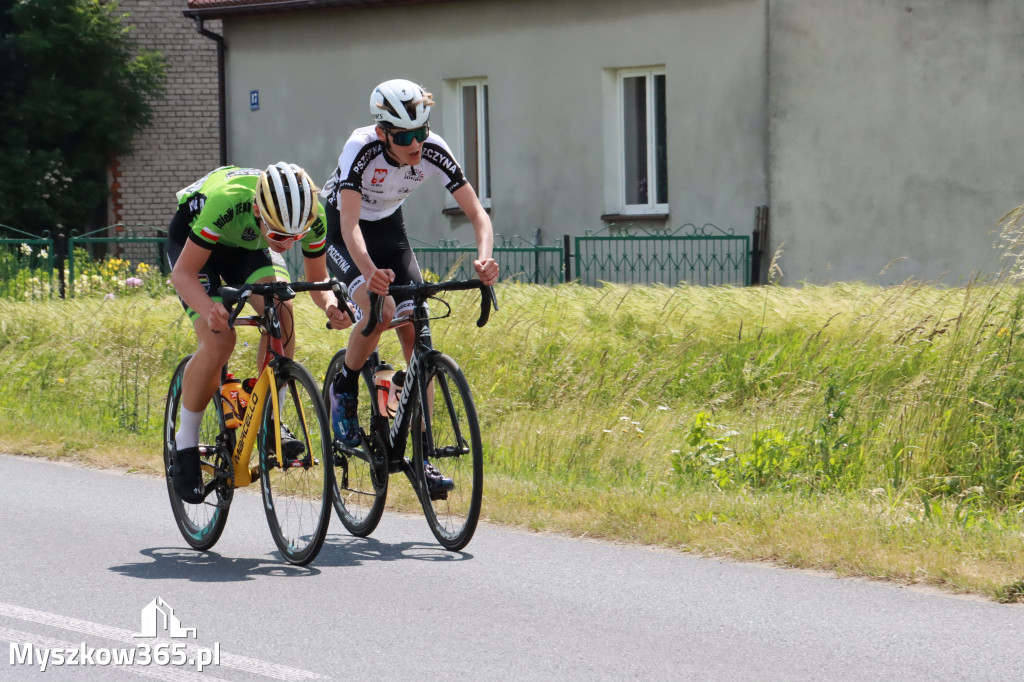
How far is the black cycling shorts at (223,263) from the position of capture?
21.6 feet

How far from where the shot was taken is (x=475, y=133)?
1947 cm

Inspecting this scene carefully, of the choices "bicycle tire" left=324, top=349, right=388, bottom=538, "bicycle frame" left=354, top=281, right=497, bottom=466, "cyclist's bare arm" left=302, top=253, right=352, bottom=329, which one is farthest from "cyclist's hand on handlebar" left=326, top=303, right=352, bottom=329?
"bicycle tire" left=324, top=349, right=388, bottom=538

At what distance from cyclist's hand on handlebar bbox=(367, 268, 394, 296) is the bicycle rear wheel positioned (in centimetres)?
47

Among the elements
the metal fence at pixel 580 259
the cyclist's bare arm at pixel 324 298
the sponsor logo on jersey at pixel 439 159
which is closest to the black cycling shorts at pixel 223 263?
the cyclist's bare arm at pixel 324 298

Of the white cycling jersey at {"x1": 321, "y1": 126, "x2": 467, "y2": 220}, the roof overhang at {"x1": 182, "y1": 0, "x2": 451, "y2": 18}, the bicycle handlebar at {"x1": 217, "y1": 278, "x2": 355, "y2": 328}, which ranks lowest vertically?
the bicycle handlebar at {"x1": 217, "y1": 278, "x2": 355, "y2": 328}

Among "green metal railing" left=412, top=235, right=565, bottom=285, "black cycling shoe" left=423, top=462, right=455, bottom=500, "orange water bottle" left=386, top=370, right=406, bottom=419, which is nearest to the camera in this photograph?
"black cycling shoe" left=423, top=462, right=455, bottom=500

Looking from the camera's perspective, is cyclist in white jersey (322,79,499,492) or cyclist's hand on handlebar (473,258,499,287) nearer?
cyclist's hand on handlebar (473,258,499,287)

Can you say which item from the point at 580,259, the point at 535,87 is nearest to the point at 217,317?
the point at 580,259

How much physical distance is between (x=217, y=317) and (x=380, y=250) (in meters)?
1.14

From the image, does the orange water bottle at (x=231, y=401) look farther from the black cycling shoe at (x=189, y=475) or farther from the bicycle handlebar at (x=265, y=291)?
the bicycle handlebar at (x=265, y=291)

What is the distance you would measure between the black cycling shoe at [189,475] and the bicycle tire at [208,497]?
7cm

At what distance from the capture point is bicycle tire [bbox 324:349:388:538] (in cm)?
680

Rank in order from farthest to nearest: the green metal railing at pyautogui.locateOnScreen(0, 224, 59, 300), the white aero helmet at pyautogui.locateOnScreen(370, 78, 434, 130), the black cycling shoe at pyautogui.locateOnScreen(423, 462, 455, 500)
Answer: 1. the green metal railing at pyautogui.locateOnScreen(0, 224, 59, 300)
2. the black cycling shoe at pyautogui.locateOnScreen(423, 462, 455, 500)
3. the white aero helmet at pyautogui.locateOnScreen(370, 78, 434, 130)

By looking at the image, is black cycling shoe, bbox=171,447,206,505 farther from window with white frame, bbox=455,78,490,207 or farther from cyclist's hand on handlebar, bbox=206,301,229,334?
window with white frame, bbox=455,78,490,207
